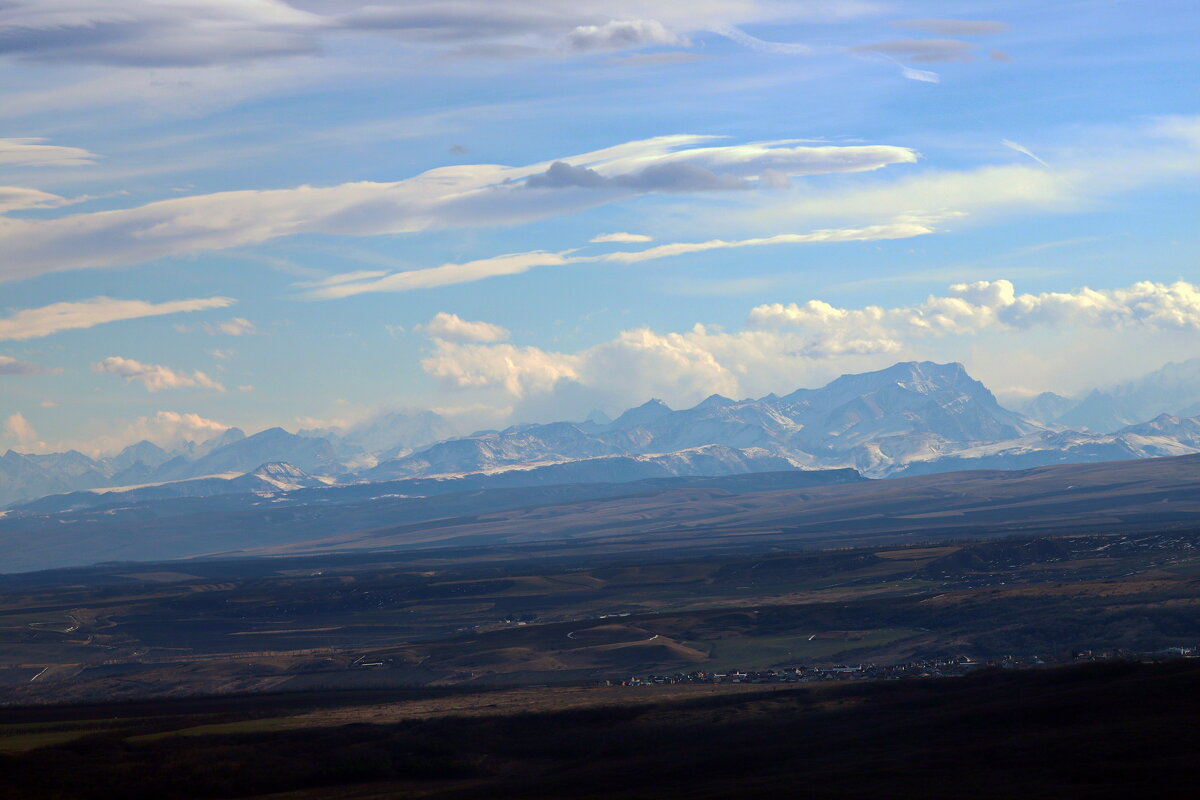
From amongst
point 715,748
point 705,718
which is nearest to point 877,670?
point 705,718

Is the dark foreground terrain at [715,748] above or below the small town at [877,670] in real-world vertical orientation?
above

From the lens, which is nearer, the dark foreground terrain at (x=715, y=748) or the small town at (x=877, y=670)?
the dark foreground terrain at (x=715, y=748)

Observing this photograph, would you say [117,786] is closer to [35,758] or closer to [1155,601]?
[35,758]

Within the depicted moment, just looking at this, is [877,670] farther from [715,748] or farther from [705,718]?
[715,748]

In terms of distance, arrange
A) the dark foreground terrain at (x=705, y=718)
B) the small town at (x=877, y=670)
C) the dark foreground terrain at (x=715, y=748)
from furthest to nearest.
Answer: the small town at (x=877, y=670) → the dark foreground terrain at (x=705, y=718) → the dark foreground terrain at (x=715, y=748)

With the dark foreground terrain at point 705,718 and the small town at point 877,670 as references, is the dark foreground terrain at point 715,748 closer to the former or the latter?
the dark foreground terrain at point 705,718

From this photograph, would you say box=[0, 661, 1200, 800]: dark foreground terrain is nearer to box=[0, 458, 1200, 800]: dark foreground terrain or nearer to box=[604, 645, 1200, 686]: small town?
box=[0, 458, 1200, 800]: dark foreground terrain

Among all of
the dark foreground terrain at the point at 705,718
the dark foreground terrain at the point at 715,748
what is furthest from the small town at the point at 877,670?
the dark foreground terrain at the point at 715,748

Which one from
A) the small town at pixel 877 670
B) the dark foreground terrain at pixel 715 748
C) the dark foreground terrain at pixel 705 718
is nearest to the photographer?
the dark foreground terrain at pixel 715 748
